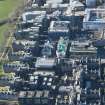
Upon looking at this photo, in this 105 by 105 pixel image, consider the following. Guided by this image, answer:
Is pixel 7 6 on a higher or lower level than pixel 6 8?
higher

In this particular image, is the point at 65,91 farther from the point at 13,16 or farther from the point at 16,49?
the point at 13,16

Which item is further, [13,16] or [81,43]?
[13,16]

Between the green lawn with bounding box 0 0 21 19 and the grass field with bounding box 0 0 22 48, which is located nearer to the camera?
the grass field with bounding box 0 0 22 48

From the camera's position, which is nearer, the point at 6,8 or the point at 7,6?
the point at 6,8

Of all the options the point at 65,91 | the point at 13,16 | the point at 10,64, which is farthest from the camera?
the point at 13,16

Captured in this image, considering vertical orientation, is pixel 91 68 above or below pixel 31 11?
below

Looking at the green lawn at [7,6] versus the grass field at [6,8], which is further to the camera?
the green lawn at [7,6]

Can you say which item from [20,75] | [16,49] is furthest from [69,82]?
[16,49]

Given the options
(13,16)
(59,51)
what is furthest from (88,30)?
(13,16)

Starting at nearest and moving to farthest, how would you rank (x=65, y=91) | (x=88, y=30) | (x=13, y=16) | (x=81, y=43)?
(x=65, y=91) < (x=81, y=43) < (x=88, y=30) < (x=13, y=16)

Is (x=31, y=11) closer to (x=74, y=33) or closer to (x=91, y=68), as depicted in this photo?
(x=74, y=33)
